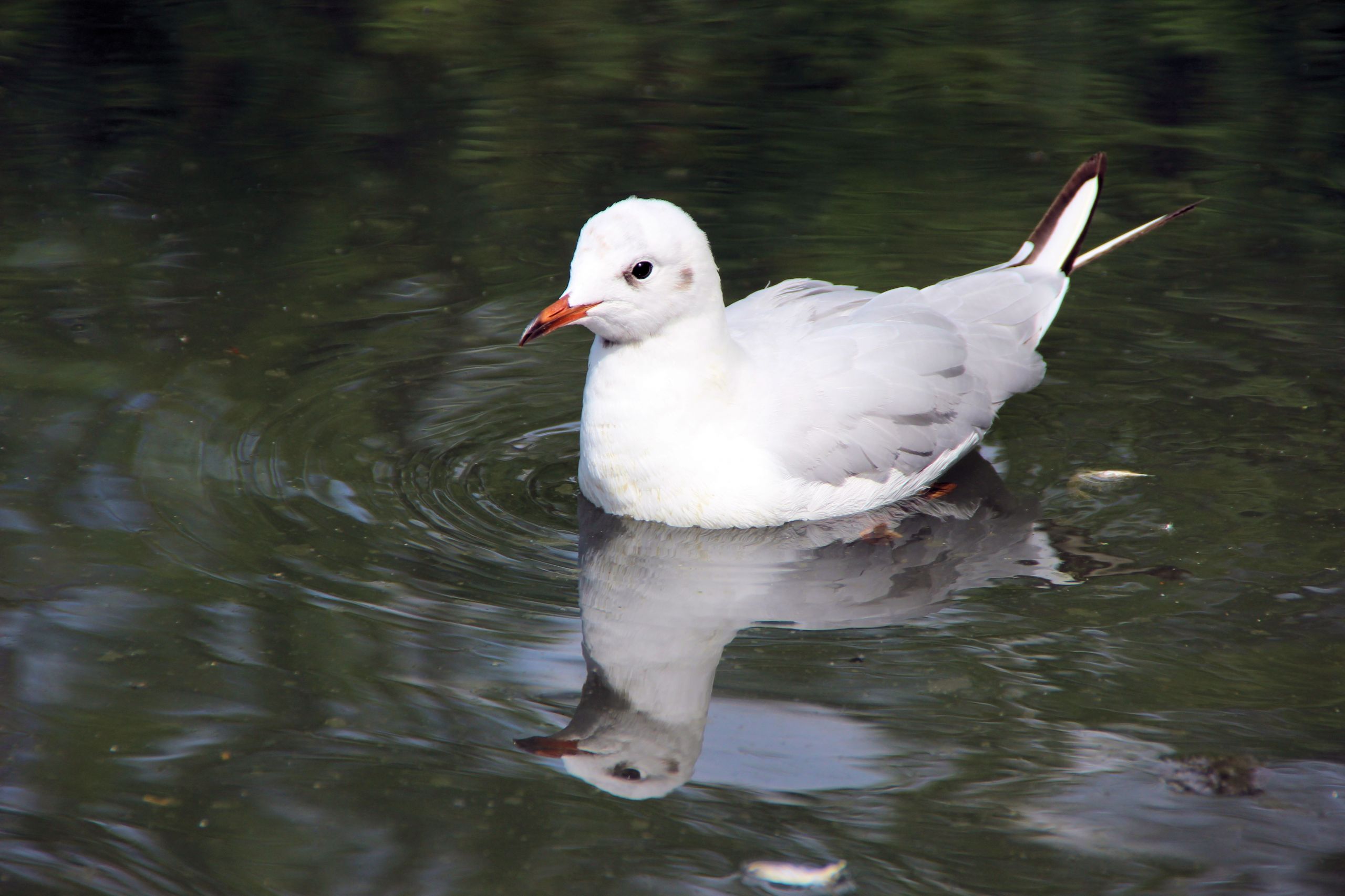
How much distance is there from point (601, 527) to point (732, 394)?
1.95ft

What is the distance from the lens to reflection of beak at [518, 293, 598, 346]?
428 cm

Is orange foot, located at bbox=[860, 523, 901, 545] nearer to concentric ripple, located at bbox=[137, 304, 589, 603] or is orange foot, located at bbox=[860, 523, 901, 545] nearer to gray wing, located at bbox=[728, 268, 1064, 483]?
gray wing, located at bbox=[728, 268, 1064, 483]

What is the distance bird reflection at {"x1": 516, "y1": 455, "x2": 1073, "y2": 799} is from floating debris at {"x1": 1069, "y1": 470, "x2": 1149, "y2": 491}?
0.21m

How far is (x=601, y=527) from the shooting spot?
4797mm

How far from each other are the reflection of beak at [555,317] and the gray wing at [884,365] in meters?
0.67

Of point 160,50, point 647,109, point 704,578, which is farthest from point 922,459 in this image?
point 160,50

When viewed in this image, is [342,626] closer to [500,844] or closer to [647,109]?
[500,844]

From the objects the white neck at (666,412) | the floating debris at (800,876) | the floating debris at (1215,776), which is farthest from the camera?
the white neck at (666,412)

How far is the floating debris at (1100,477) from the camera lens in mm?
4977

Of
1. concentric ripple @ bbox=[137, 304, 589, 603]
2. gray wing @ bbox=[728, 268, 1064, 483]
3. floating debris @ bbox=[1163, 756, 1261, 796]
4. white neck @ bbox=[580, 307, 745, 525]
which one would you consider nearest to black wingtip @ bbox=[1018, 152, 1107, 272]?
gray wing @ bbox=[728, 268, 1064, 483]

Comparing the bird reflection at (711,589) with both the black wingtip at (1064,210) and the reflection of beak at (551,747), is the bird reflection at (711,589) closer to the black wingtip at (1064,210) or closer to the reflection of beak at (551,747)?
the reflection of beak at (551,747)

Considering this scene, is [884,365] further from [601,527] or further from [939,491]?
[601,527]

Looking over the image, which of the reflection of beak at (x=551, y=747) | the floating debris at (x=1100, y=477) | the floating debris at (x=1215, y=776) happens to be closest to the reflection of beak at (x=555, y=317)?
the reflection of beak at (x=551, y=747)

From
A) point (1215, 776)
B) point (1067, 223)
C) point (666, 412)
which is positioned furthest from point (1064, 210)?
point (1215, 776)
